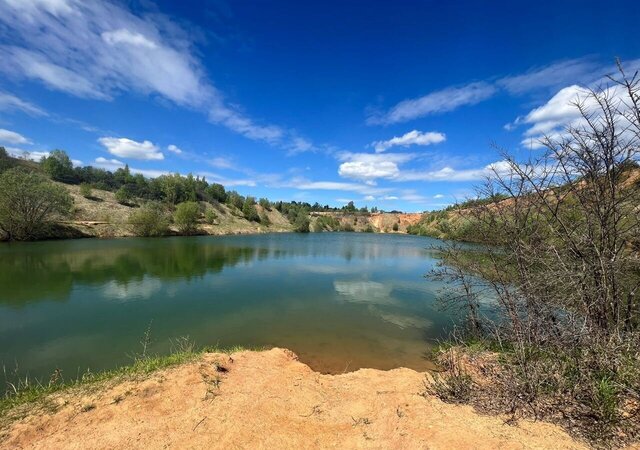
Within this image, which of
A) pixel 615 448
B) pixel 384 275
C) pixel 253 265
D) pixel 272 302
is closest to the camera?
pixel 615 448

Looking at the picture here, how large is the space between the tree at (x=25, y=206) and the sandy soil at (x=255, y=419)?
163 feet

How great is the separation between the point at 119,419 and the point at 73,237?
55.3 m

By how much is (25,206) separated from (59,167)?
41.5 metres

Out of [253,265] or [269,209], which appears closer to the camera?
[253,265]

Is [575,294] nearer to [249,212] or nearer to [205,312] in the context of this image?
[205,312]

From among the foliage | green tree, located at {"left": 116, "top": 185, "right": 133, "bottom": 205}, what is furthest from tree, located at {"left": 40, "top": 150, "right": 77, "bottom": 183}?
the foliage

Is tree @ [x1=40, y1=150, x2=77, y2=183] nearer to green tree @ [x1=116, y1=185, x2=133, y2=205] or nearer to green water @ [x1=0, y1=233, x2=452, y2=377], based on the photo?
A: green tree @ [x1=116, y1=185, x2=133, y2=205]

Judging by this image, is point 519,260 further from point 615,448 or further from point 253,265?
point 253,265

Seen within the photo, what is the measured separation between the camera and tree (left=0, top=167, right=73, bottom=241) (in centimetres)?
4048

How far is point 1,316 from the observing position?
45.2 ft

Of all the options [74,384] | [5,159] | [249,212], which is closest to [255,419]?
[74,384]

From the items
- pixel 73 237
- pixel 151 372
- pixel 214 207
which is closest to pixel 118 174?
pixel 214 207

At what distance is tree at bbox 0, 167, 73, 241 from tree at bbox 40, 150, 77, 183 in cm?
3329

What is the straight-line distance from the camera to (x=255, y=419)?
5387mm
